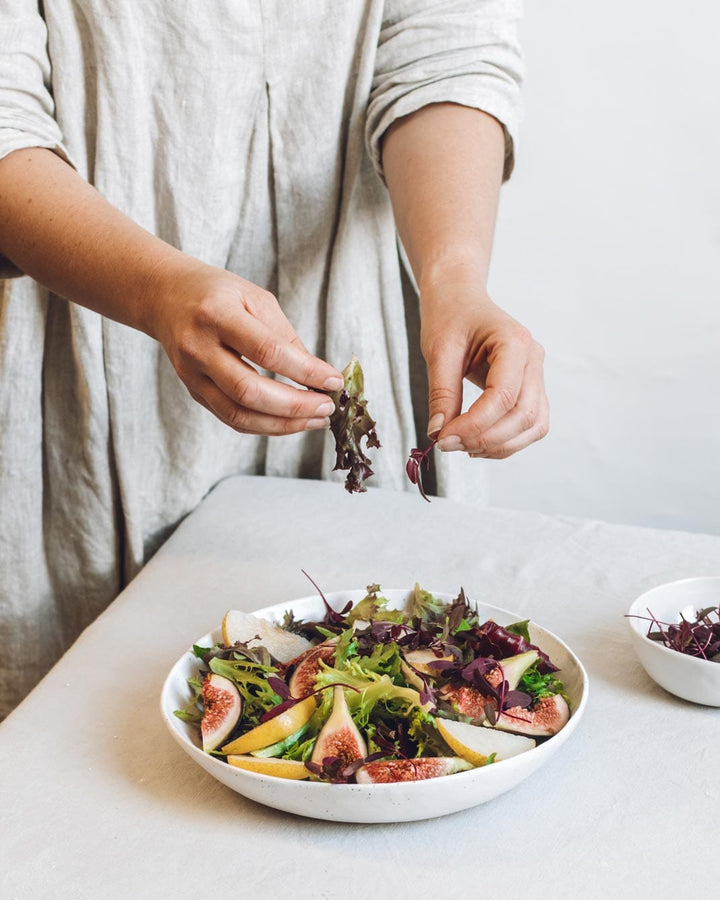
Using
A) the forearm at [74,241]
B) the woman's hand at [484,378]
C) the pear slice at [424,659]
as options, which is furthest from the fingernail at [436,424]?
the forearm at [74,241]

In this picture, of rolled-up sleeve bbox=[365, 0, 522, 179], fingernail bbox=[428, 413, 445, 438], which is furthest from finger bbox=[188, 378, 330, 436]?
rolled-up sleeve bbox=[365, 0, 522, 179]

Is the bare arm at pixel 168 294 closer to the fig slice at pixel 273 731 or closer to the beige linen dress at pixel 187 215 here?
the beige linen dress at pixel 187 215

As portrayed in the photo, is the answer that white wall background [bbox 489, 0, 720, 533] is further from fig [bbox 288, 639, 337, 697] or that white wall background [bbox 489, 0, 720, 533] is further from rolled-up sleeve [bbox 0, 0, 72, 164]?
fig [bbox 288, 639, 337, 697]

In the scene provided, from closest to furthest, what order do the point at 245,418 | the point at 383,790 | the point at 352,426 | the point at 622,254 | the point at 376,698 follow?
the point at 383,790, the point at 376,698, the point at 245,418, the point at 352,426, the point at 622,254

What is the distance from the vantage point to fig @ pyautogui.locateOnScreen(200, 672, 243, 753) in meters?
0.89

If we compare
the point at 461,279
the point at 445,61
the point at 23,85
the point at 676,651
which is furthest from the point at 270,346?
the point at 445,61

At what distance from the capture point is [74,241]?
1.25 meters

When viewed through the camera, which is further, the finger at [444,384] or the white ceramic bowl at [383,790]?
the finger at [444,384]

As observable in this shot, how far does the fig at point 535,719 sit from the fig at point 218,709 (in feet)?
0.79

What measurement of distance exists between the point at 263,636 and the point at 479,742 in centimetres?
31

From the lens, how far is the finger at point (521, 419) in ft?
3.61

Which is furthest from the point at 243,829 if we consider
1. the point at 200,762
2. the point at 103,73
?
the point at 103,73

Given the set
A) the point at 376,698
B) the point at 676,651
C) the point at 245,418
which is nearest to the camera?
the point at 376,698

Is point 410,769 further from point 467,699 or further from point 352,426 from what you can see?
point 352,426
